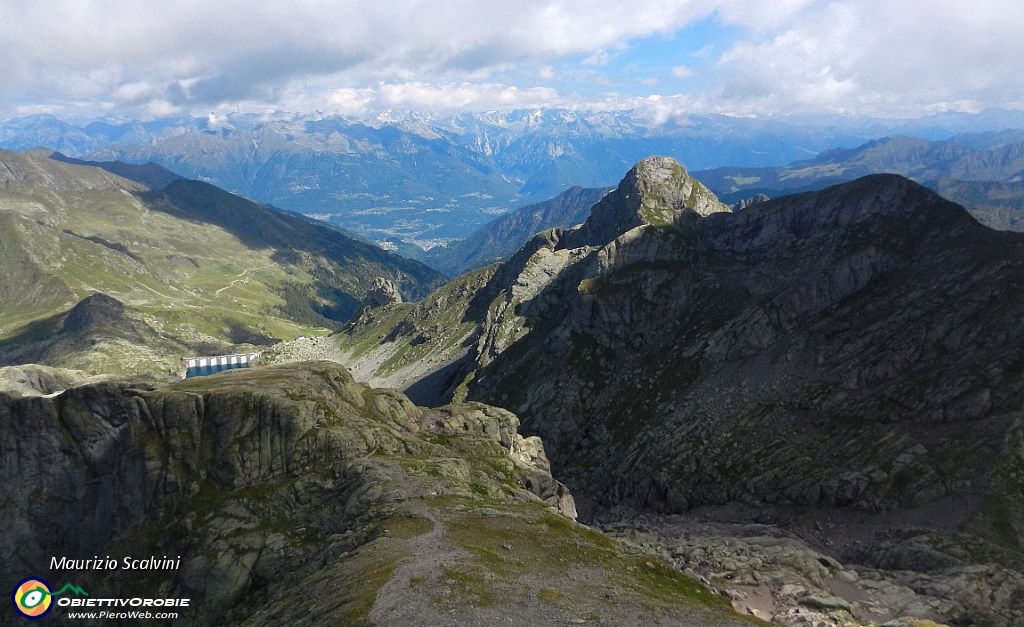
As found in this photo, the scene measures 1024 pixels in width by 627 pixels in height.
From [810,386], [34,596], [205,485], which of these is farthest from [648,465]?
[34,596]

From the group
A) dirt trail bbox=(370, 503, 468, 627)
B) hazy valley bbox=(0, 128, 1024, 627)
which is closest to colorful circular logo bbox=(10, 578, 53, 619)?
hazy valley bbox=(0, 128, 1024, 627)

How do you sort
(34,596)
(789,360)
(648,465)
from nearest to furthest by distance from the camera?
(34,596)
(648,465)
(789,360)

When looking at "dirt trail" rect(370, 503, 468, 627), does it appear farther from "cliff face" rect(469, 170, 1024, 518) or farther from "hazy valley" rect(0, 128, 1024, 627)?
"cliff face" rect(469, 170, 1024, 518)

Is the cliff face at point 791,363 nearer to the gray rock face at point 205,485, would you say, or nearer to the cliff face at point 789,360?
the cliff face at point 789,360

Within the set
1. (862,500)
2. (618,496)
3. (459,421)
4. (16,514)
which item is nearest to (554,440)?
(618,496)

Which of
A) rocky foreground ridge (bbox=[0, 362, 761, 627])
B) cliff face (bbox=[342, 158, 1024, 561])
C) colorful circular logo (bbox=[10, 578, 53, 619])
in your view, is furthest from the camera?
cliff face (bbox=[342, 158, 1024, 561])

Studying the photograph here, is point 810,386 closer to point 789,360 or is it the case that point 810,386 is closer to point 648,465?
point 789,360
